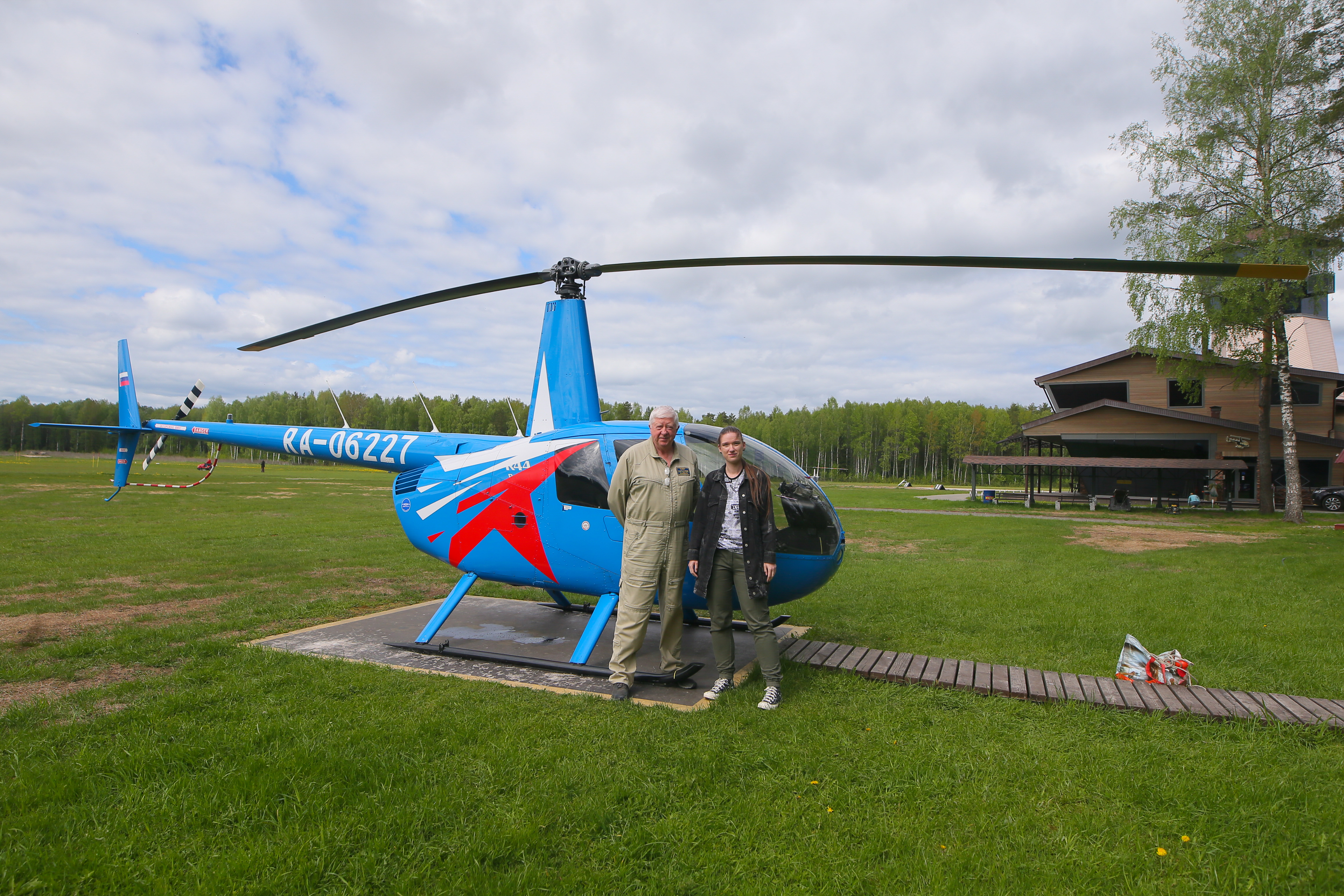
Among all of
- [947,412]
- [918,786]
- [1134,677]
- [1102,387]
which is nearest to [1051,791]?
[918,786]

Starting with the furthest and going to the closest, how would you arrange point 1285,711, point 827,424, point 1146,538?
point 827,424, point 1146,538, point 1285,711

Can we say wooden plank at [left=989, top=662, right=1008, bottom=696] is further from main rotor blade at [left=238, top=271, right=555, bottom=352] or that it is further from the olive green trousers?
main rotor blade at [left=238, top=271, right=555, bottom=352]

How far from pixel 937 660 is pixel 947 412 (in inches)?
3222

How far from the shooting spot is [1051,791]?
335cm

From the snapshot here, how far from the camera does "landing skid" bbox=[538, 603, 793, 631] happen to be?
6.71 metres

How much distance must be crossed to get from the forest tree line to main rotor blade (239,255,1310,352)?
59841 mm

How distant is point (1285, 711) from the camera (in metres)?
4.18

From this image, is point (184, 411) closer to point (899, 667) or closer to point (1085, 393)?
point (899, 667)

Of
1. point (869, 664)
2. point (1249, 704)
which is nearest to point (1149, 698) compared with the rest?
point (1249, 704)

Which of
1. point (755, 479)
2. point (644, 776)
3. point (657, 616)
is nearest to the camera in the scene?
point (644, 776)

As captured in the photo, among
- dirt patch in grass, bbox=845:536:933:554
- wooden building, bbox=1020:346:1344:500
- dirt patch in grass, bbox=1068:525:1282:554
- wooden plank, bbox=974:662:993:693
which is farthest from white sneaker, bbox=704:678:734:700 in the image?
wooden building, bbox=1020:346:1344:500

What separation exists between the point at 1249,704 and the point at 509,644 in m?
5.53

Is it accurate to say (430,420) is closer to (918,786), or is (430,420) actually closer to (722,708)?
(722,708)

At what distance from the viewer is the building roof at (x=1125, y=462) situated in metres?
24.1
